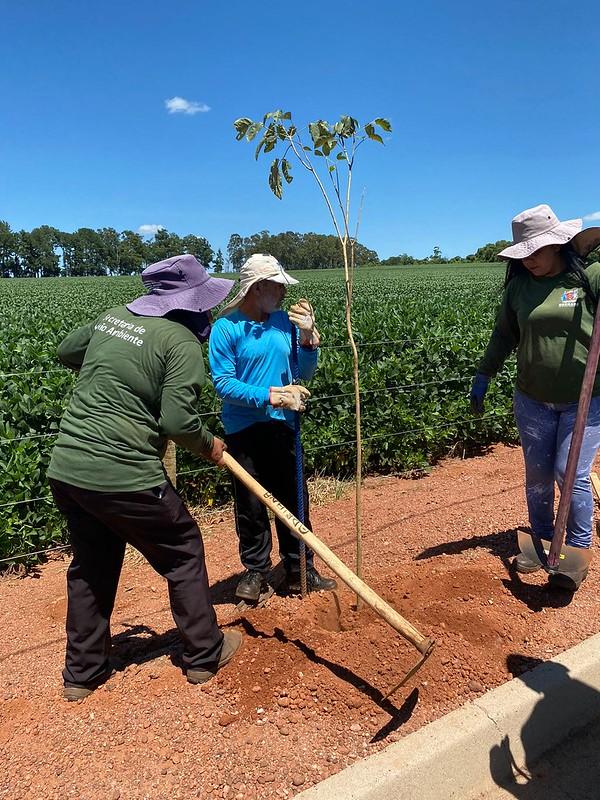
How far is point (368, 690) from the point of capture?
8.61 ft

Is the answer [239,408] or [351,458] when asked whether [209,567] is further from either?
[351,458]

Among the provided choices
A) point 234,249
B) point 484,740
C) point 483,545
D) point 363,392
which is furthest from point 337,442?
point 234,249

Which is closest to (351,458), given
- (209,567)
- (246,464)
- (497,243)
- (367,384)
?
(367,384)

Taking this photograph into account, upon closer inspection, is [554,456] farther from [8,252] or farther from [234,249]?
[8,252]

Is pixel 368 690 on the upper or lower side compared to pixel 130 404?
lower

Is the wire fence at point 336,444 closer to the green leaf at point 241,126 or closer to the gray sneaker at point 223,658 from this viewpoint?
the gray sneaker at point 223,658

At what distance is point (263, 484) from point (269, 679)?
1.07 meters

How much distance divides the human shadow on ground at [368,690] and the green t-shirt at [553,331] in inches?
67.7

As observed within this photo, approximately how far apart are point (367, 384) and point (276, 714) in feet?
13.8

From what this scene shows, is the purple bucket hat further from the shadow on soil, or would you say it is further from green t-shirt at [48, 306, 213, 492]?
the shadow on soil

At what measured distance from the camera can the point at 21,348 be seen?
6.62 m

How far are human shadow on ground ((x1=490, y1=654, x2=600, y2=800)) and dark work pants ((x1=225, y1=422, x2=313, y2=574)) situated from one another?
57.9 inches

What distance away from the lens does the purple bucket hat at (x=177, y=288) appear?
8.16ft

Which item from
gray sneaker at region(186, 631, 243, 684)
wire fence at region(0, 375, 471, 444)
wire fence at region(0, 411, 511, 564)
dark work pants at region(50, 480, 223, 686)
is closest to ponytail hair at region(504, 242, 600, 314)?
dark work pants at region(50, 480, 223, 686)
